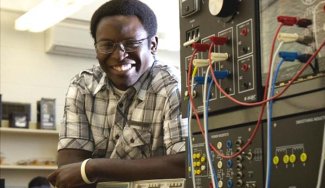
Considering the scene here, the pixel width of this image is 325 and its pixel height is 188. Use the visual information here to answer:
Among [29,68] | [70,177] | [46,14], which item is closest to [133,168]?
[70,177]

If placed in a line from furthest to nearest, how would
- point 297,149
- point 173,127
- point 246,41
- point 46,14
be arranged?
point 46,14 < point 173,127 < point 246,41 < point 297,149

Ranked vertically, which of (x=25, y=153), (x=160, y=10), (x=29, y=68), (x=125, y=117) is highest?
(x=160, y=10)

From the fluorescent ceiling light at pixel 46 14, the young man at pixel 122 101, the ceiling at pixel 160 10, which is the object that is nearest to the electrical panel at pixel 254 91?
the young man at pixel 122 101

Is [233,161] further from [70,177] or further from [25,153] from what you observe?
[25,153]

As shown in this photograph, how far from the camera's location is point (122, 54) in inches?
63.9

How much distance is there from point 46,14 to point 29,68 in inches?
35.6

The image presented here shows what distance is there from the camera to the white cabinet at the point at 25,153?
16.0 ft

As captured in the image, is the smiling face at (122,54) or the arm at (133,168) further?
the smiling face at (122,54)

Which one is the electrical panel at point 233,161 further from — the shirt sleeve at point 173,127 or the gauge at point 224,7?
the shirt sleeve at point 173,127

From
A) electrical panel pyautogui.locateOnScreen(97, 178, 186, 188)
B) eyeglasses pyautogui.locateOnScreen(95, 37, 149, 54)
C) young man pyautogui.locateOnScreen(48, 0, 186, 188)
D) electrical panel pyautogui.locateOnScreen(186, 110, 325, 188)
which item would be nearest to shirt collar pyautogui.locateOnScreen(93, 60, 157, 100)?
young man pyautogui.locateOnScreen(48, 0, 186, 188)

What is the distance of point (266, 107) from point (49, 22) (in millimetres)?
4167

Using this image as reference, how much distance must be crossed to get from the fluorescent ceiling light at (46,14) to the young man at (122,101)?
258cm

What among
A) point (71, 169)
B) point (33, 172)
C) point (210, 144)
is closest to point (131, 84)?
point (71, 169)

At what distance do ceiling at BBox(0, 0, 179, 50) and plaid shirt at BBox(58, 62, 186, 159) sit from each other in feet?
10.5
